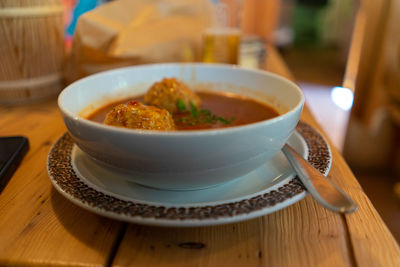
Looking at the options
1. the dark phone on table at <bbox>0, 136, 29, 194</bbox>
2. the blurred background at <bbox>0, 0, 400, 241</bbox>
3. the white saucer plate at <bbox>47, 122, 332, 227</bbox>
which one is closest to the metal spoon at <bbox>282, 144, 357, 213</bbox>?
the white saucer plate at <bbox>47, 122, 332, 227</bbox>

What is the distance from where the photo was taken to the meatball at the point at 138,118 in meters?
0.81

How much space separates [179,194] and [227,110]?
53 centimetres

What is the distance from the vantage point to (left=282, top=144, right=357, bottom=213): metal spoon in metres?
0.65

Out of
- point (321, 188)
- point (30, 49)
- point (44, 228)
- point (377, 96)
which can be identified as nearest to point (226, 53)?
point (30, 49)

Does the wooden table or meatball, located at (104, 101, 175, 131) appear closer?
the wooden table

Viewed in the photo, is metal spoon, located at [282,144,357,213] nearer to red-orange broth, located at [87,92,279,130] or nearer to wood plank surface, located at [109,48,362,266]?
wood plank surface, located at [109,48,362,266]

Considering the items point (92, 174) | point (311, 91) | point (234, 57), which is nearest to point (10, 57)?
point (92, 174)

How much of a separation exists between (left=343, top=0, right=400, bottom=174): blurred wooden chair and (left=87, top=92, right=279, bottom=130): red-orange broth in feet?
8.24

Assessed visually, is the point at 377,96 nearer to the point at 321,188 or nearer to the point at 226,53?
the point at 226,53

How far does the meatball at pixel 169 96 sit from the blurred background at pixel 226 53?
0.59 metres

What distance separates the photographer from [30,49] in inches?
60.5

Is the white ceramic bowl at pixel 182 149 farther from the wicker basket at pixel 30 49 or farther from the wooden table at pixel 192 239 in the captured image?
the wicker basket at pixel 30 49

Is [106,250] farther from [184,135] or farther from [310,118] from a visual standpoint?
→ [310,118]

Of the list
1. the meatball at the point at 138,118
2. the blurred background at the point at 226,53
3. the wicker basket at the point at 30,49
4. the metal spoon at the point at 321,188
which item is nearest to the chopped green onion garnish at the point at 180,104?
the meatball at the point at 138,118
